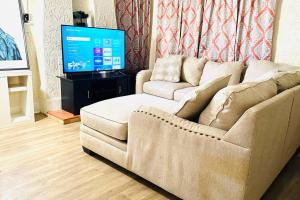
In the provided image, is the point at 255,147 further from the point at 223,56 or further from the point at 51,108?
the point at 51,108

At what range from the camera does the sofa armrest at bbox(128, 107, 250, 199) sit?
1359mm

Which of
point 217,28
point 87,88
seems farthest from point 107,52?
point 217,28

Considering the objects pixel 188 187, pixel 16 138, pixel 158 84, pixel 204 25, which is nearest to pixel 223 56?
pixel 204 25

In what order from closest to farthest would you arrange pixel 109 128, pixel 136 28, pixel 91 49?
pixel 109 128 → pixel 91 49 → pixel 136 28

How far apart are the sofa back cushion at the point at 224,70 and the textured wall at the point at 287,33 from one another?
1.78 feet

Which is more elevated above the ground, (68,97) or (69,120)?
(68,97)

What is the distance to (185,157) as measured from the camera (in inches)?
60.6

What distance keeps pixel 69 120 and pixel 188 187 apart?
2.09 meters

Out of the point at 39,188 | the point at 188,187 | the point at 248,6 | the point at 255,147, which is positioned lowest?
the point at 39,188

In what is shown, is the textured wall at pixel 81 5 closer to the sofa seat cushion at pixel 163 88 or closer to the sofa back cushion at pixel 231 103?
the sofa seat cushion at pixel 163 88

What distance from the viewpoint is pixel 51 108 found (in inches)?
137

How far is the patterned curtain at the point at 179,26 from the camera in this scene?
12.2 feet

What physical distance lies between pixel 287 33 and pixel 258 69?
65cm

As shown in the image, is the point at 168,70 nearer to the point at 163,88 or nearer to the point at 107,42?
the point at 163,88
